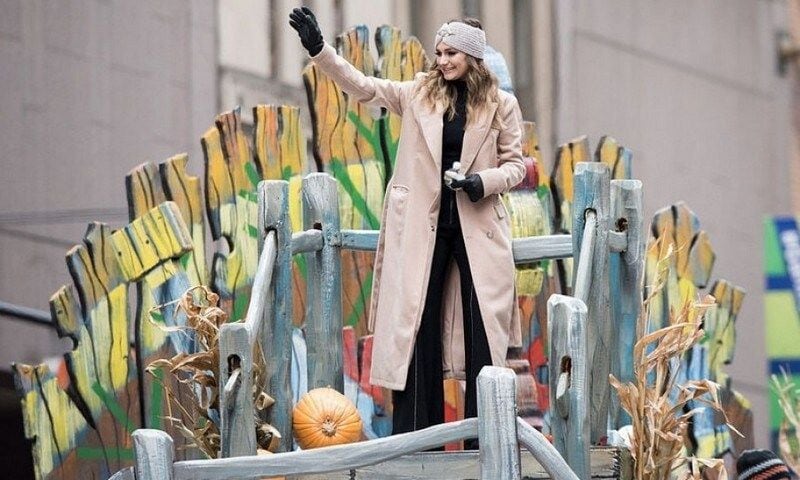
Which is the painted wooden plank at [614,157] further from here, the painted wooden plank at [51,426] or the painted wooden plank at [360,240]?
the painted wooden plank at [51,426]

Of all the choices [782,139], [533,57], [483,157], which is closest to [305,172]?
[483,157]

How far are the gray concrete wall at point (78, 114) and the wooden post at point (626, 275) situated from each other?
29.1 ft

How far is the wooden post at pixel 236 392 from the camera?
30.7 feet

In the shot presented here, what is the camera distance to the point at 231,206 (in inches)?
507

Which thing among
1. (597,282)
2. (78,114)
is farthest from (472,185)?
(78,114)

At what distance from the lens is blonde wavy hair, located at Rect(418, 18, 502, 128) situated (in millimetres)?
10242

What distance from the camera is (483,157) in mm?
10289

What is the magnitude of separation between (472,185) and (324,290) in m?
1.54

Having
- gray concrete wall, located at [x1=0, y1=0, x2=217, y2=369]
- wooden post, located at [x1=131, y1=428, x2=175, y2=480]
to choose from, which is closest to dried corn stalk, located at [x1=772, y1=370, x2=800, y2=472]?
wooden post, located at [x1=131, y1=428, x2=175, y2=480]

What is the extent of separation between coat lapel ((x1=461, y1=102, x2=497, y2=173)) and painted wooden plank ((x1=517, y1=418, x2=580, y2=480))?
7.26 feet

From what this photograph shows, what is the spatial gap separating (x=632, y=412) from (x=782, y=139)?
21949 millimetres

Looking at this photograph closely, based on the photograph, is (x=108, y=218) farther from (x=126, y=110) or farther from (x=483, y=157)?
(x=483, y=157)

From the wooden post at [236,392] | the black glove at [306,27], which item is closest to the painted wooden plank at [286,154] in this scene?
the black glove at [306,27]

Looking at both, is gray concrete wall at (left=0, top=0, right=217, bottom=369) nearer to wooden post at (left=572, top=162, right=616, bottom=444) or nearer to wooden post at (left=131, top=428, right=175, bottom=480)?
wooden post at (left=572, top=162, right=616, bottom=444)
